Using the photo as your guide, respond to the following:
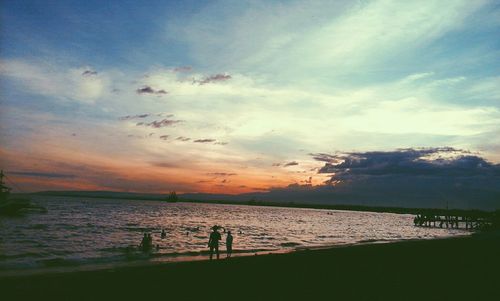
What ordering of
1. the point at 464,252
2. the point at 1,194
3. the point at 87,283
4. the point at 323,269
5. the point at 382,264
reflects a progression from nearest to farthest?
the point at 87,283 → the point at 323,269 → the point at 382,264 → the point at 464,252 → the point at 1,194

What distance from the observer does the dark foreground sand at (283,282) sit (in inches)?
521

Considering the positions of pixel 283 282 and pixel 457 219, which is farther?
pixel 457 219

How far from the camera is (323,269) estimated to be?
19.2 metres

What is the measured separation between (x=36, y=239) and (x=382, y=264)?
34595 mm

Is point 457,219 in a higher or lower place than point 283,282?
higher

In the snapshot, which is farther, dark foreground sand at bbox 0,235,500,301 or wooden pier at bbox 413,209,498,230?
wooden pier at bbox 413,209,498,230

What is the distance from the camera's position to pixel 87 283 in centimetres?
1565

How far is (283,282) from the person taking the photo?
1583 cm

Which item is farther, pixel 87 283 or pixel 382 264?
pixel 382 264

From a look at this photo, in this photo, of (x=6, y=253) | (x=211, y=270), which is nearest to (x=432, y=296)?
(x=211, y=270)

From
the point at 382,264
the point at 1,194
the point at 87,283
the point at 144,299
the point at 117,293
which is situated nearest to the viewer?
the point at 144,299

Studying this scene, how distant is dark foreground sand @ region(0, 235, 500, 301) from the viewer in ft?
43.4

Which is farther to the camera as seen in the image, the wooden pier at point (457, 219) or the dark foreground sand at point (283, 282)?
the wooden pier at point (457, 219)

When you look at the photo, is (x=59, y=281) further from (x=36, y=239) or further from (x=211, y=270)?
(x=36, y=239)
